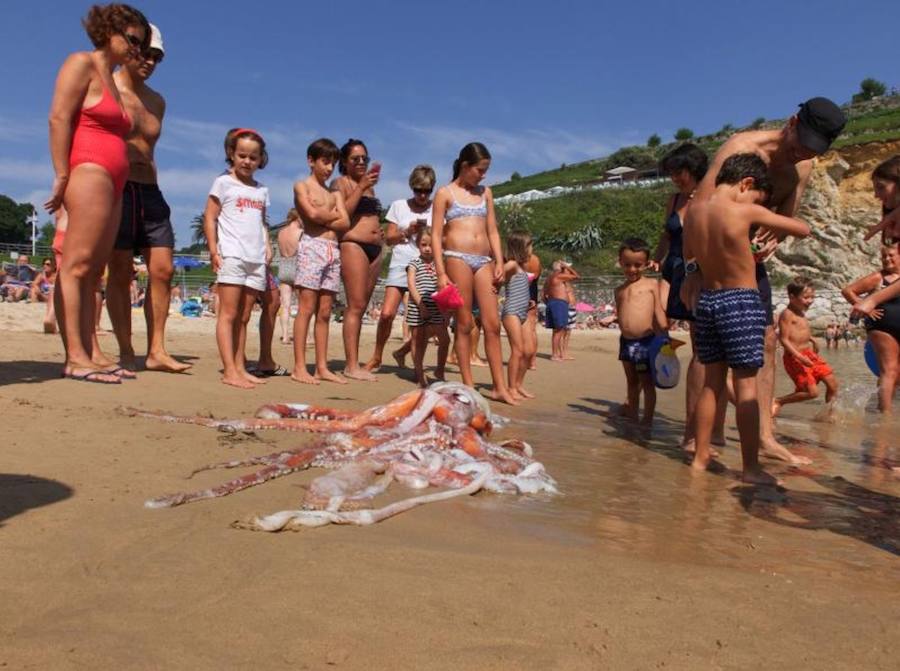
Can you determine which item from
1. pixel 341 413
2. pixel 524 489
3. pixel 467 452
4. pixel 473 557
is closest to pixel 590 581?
pixel 473 557

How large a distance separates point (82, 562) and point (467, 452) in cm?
192

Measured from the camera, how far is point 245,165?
6.08 m

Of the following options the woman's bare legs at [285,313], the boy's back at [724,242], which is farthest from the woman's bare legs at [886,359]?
the woman's bare legs at [285,313]

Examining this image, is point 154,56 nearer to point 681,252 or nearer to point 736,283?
point 681,252

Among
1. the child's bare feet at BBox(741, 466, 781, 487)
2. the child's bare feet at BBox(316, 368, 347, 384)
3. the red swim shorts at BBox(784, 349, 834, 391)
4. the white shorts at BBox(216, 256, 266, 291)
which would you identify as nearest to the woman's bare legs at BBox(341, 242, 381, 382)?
the child's bare feet at BBox(316, 368, 347, 384)

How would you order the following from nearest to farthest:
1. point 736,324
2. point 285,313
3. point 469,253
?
point 736,324
point 469,253
point 285,313

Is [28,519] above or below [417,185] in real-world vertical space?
below

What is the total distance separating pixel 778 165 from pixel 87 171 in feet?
13.5

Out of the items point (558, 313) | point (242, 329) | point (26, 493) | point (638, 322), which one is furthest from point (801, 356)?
point (26, 493)

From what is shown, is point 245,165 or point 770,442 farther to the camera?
point 245,165

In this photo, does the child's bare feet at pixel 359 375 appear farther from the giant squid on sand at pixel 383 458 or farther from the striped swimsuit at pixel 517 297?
the giant squid on sand at pixel 383 458

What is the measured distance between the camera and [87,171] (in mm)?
4711

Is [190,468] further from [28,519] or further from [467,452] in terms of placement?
[467,452]

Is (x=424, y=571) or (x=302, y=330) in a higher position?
(x=302, y=330)
